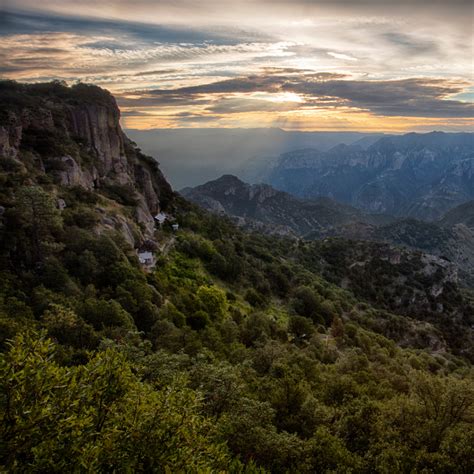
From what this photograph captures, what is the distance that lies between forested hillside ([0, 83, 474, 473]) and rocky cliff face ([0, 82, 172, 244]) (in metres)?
0.43

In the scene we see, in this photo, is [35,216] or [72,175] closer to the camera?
[35,216]

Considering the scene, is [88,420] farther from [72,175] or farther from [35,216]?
[72,175]

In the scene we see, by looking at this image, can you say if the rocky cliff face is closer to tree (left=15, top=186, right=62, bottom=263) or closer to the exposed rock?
the exposed rock

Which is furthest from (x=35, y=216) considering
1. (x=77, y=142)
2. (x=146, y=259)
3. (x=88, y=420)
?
(x=77, y=142)

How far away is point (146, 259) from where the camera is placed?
57.7 m

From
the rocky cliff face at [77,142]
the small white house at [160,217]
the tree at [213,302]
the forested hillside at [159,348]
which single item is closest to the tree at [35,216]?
the forested hillside at [159,348]

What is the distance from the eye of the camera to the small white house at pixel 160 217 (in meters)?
89.5

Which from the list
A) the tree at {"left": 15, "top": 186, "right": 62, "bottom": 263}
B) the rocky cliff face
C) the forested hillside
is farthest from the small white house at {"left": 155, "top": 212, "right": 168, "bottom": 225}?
the tree at {"left": 15, "top": 186, "right": 62, "bottom": 263}

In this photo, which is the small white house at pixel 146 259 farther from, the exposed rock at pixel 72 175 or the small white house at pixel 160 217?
the small white house at pixel 160 217

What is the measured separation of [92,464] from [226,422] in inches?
437

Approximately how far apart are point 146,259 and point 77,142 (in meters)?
43.6

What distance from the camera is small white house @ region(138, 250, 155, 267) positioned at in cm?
5676

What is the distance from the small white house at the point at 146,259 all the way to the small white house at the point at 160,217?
94.3 feet

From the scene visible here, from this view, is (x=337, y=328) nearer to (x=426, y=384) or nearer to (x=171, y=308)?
(x=171, y=308)
